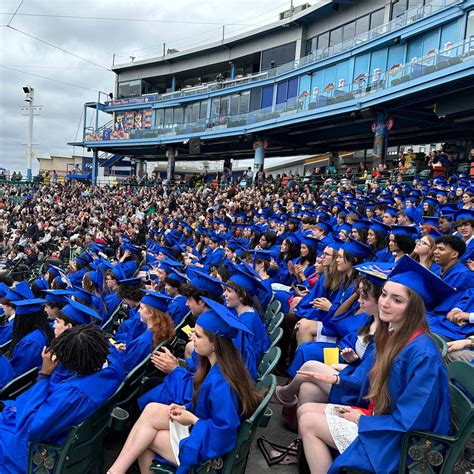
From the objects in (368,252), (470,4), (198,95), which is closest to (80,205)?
(198,95)

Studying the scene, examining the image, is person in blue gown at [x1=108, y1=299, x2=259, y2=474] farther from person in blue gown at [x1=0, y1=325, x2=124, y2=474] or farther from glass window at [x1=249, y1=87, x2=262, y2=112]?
glass window at [x1=249, y1=87, x2=262, y2=112]

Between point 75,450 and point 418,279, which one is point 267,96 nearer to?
point 418,279

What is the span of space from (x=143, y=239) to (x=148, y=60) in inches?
1308

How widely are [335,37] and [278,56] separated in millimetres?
5407

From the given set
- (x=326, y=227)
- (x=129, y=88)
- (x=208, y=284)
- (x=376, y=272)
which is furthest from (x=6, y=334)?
(x=129, y=88)

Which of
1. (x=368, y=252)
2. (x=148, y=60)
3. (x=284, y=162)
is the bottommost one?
(x=368, y=252)

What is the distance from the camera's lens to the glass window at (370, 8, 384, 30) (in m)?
25.4

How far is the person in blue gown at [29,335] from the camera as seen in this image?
11.1 feet

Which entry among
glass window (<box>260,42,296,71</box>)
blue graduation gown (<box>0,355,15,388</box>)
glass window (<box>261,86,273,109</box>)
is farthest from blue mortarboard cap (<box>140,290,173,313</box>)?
glass window (<box>260,42,296,71</box>)

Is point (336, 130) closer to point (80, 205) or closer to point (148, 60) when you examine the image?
point (80, 205)

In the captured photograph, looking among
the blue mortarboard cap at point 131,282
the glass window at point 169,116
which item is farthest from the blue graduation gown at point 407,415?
the glass window at point 169,116

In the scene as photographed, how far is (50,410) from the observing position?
2.42 metres

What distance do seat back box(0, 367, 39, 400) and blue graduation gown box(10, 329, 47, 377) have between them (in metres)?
0.18

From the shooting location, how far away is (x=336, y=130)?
27.4m
